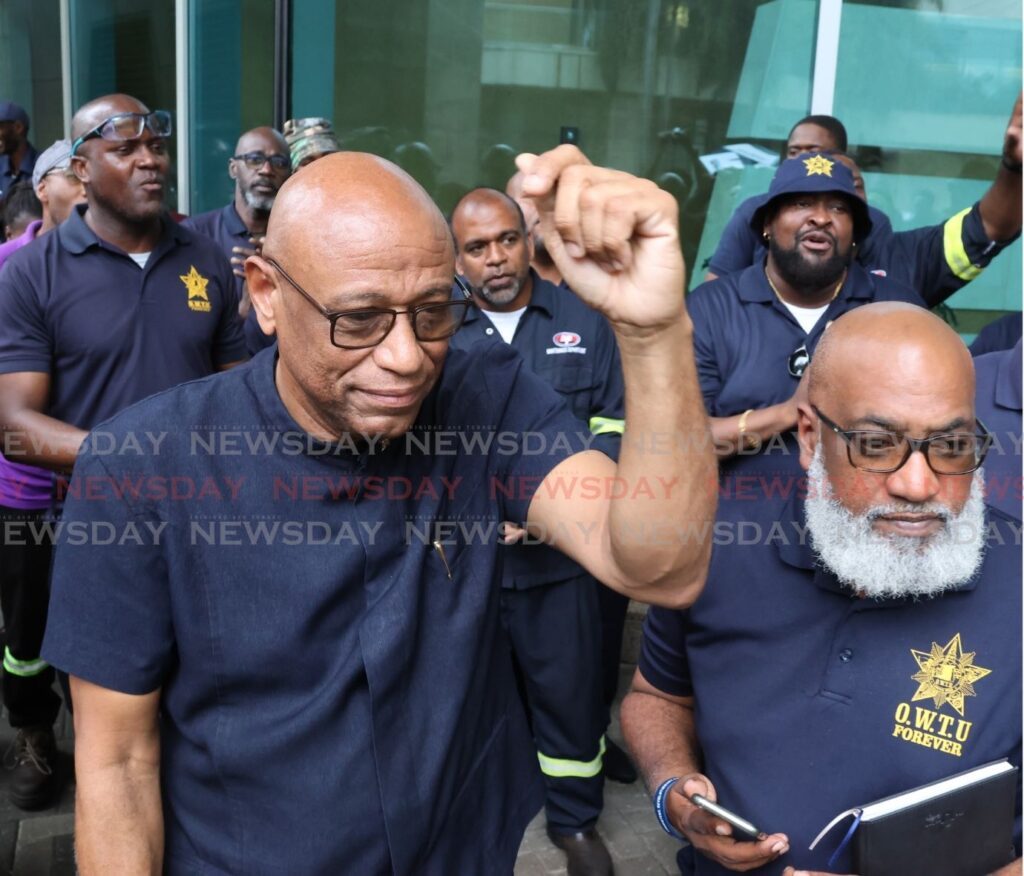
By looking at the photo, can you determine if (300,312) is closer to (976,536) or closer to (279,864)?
(279,864)

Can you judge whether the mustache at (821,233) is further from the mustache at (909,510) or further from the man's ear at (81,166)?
the man's ear at (81,166)

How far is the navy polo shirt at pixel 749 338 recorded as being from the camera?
11.8 ft

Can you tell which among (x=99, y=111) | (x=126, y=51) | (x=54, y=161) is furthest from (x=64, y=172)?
(x=126, y=51)

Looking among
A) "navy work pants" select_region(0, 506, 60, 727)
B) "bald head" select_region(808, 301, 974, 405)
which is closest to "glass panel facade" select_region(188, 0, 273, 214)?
"navy work pants" select_region(0, 506, 60, 727)

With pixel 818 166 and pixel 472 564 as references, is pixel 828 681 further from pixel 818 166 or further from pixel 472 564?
pixel 818 166

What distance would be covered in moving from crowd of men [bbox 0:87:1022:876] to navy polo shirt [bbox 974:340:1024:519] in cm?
1

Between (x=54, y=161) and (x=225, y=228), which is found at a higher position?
(x=54, y=161)

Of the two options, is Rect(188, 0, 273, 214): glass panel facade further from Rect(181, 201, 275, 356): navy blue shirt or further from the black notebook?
the black notebook

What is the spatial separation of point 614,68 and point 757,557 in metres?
5.43

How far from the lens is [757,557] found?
224cm

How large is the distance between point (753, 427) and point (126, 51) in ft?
30.1

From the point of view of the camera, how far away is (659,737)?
2.37 m

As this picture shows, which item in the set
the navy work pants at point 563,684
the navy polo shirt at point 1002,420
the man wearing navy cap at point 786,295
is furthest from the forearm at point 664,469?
the navy work pants at point 563,684

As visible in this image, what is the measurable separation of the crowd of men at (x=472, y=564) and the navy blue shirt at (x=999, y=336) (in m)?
0.99
